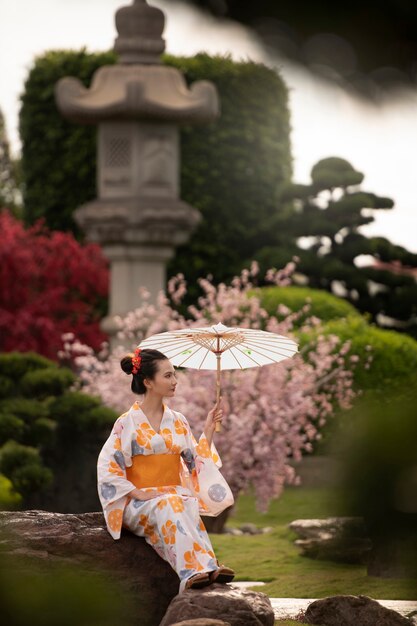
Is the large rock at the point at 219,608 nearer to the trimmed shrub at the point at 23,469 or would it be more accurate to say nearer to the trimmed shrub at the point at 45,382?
the trimmed shrub at the point at 23,469

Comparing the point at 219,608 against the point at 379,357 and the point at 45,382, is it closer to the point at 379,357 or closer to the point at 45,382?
the point at 45,382

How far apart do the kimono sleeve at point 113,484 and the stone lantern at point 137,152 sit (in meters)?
9.97

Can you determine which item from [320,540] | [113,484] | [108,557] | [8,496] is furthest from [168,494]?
[8,496]

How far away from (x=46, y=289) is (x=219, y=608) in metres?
11.5

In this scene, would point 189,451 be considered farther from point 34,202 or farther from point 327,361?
point 34,202

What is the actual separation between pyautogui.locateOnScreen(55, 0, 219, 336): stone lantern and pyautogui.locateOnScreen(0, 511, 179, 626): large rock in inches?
394

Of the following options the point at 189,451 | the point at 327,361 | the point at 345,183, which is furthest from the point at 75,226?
the point at 189,451

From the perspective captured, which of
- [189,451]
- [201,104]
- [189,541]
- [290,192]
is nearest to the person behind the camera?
[189,541]

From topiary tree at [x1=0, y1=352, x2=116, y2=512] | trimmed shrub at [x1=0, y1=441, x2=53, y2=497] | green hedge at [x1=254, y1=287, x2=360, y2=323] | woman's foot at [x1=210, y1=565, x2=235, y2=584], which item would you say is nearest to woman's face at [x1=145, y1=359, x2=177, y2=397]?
woman's foot at [x1=210, y1=565, x2=235, y2=584]

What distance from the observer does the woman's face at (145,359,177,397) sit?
529 cm

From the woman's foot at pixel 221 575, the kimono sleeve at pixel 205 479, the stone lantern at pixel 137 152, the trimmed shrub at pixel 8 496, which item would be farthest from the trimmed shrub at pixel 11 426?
the stone lantern at pixel 137 152

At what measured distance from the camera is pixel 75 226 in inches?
739

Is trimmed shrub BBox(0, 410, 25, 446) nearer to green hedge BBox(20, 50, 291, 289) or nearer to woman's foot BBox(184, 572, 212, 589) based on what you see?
woman's foot BBox(184, 572, 212, 589)

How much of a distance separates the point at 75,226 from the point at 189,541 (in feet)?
46.1
